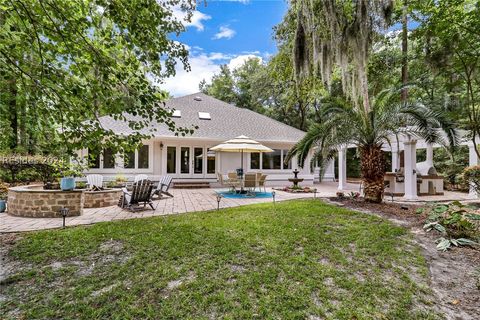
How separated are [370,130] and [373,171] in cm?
127

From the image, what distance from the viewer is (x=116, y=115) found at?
9.55 feet

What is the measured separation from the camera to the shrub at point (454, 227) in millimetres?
4410

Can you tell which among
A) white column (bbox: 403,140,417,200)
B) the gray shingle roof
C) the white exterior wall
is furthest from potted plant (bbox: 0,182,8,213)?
white column (bbox: 403,140,417,200)

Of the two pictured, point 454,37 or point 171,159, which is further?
A: point 171,159

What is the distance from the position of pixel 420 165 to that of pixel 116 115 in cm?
1430

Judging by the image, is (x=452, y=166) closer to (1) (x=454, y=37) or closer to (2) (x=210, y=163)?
(1) (x=454, y=37)

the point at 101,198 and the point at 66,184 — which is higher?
the point at 66,184

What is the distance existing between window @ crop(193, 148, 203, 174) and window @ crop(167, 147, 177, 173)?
1.06m

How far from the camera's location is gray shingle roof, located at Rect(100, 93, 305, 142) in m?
14.0

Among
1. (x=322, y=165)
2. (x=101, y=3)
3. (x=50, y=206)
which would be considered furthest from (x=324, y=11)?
(x=50, y=206)

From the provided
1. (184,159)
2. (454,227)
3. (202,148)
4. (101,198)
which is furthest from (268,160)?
(454,227)

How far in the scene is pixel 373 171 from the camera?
7.62 m

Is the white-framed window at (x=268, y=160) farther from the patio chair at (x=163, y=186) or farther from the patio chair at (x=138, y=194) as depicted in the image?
the patio chair at (x=138, y=194)

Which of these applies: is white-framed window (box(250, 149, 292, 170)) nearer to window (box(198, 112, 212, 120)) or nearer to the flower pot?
window (box(198, 112, 212, 120))
